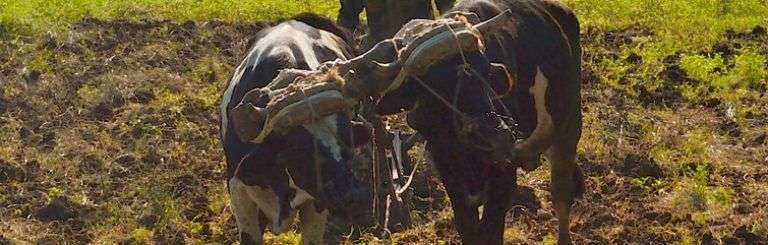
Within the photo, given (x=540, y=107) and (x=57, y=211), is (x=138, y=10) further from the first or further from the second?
(x=540, y=107)

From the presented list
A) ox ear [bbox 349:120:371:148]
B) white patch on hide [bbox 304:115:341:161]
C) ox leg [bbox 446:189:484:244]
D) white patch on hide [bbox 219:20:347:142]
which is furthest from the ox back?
white patch on hide [bbox 219:20:347:142]

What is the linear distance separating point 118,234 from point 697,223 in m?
3.70

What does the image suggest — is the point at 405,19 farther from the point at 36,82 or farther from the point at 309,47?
the point at 36,82

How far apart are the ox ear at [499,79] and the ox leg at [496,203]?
0.40 meters

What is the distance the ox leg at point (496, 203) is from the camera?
4.80 meters

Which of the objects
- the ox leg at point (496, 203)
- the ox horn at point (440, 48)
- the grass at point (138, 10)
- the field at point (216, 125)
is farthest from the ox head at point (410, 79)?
the grass at point (138, 10)

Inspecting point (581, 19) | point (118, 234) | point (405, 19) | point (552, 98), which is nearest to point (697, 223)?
point (552, 98)

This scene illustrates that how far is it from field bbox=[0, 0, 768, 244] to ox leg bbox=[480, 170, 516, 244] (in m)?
1.56

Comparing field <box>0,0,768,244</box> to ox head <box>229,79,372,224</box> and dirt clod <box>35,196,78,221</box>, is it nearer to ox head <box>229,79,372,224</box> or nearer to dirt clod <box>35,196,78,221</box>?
dirt clod <box>35,196,78,221</box>

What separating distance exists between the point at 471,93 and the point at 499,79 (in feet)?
0.80

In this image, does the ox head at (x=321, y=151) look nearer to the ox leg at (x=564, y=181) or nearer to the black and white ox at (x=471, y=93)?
the black and white ox at (x=471, y=93)

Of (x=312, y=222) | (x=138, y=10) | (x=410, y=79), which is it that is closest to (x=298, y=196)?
(x=312, y=222)

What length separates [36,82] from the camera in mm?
9797

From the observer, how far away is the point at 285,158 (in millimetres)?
4312
